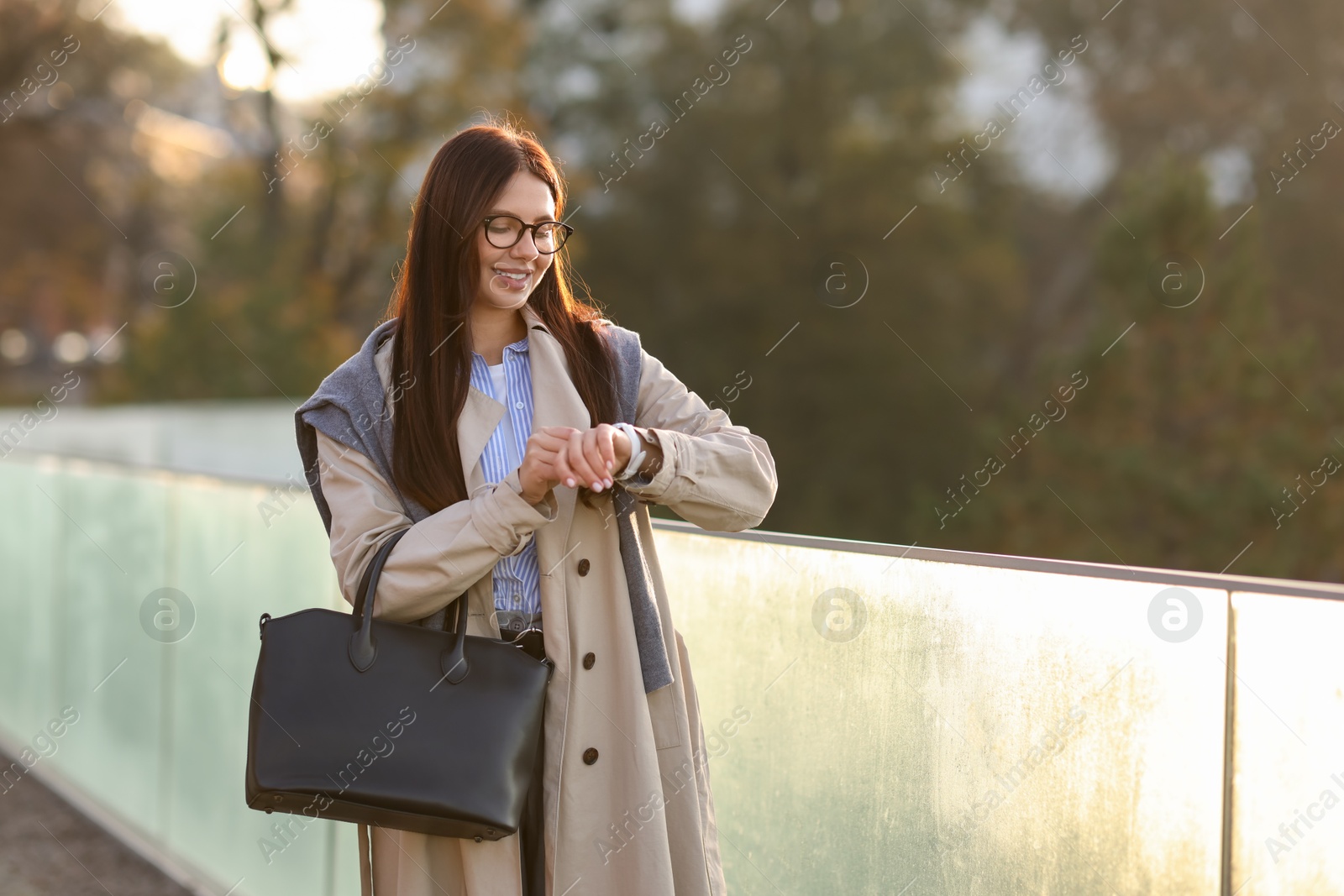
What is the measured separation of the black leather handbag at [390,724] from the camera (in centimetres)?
165

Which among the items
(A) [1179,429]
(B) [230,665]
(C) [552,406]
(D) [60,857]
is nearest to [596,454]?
(C) [552,406]

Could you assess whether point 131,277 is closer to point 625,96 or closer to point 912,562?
point 625,96

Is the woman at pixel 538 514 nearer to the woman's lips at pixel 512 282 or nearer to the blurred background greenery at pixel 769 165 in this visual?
the woman's lips at pixel 512 282

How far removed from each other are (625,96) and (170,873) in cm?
2052

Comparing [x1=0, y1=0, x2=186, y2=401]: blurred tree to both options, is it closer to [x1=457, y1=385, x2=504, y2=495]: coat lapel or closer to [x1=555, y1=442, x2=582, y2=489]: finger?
[x1=457, y1=385, x2=504, y2=495]: coat lapel

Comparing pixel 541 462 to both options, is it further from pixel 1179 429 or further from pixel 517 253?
pixel 1179 429

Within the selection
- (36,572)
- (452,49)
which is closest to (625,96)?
(452,49)

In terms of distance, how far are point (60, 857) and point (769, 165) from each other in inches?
760

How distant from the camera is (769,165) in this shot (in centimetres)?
2211

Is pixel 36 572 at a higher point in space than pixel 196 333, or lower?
lower

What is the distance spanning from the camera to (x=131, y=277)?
87.7 feet

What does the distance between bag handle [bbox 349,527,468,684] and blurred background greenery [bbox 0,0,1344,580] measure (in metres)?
16.6

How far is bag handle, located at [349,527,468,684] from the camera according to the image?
1.68 metres

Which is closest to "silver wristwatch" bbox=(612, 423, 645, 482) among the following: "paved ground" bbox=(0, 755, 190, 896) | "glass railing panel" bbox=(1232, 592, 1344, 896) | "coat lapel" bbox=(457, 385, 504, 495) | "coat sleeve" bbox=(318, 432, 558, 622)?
"coat sleeve" bbox=(318, 432, 558, 622)
